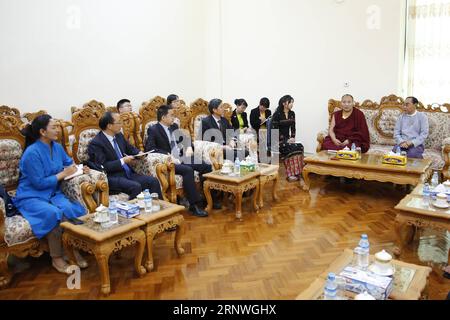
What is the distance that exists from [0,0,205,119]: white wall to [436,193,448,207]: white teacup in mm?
4195

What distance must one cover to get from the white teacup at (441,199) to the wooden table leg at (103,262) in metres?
2.45

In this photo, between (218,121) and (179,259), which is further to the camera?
(218,121)

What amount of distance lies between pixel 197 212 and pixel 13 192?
5.70 ft

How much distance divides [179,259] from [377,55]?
4.34 m

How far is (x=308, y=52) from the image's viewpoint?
21.1 ft

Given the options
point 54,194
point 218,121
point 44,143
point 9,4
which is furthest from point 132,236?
point 9,4

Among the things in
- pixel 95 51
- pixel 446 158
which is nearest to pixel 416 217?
pixel 446 158

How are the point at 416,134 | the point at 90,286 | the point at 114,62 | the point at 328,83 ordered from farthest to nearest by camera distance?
the point at 328,83
the point at 114,62
the point at 416,134
the point at 90,286

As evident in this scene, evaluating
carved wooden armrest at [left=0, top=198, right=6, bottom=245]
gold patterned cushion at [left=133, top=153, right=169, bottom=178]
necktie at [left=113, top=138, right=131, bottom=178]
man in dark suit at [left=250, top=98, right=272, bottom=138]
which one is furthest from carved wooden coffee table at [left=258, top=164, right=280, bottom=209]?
carved wooden armrest at [left=0, top=198, right=6, bottom=245]

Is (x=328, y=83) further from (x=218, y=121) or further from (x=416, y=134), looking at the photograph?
(x=218, y=121)

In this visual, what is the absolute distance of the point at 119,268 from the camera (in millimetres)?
3074

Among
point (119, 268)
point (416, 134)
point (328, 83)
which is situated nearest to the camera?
point (119, 268)

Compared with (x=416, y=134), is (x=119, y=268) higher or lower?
lower

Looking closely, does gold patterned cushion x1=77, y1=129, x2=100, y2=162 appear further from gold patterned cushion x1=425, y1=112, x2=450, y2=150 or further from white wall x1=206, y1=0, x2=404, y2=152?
gold patterned cushion x1=425, y1=112, x2=450, y2=150
